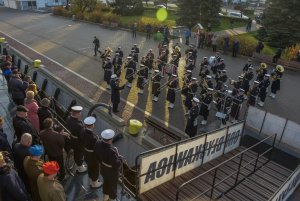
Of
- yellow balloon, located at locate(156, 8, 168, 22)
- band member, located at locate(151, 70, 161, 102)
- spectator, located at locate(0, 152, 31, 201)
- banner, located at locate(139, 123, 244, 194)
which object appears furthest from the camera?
yellow balloon, located at locate(156, 8, 168, 22)

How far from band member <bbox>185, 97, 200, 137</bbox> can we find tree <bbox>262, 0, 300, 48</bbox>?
59.1ft

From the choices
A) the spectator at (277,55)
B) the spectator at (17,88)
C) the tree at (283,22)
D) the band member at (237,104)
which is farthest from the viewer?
the tree at (283,22)

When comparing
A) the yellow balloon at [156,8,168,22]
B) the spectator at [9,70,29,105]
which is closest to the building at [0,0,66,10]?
the yellow balloon at [156,8,168,22]

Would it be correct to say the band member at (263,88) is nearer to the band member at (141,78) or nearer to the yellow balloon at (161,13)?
the band member at (141,78)

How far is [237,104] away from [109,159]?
7.63 meters

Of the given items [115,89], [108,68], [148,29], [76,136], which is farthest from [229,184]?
[148,29]

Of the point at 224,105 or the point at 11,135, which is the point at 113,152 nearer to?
the point at 11,135

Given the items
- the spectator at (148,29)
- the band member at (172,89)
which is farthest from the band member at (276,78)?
the spectator at (148,29)

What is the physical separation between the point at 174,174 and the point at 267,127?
4.25m

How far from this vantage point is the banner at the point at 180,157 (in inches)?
267

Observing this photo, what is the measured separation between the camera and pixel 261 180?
27.1 feet

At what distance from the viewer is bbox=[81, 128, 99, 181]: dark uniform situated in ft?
21.8

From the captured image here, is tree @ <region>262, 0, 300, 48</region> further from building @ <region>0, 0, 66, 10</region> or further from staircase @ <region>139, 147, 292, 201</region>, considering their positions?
building @ <region>0, 0, 66, 10</region>

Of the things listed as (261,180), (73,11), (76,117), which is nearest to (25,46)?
(73,11)
